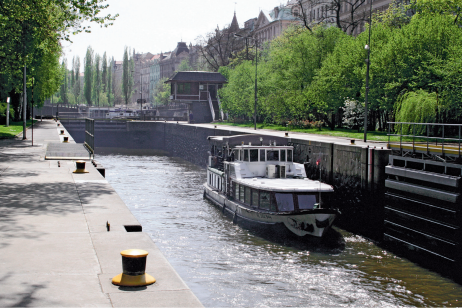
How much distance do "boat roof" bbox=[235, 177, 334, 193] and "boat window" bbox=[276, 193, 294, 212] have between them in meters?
0.35

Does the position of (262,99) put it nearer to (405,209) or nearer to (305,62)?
(305,62)

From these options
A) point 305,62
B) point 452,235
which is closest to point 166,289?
point 452,235

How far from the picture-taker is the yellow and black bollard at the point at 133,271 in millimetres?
9125

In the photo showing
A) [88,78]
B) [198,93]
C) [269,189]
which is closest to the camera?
[269,189]

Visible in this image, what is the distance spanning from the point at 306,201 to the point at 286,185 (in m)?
1.50

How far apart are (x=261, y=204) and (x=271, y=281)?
726 centimetres

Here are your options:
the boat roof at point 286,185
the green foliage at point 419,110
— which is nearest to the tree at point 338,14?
the green foliage at point 419,110

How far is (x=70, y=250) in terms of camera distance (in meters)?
11.6

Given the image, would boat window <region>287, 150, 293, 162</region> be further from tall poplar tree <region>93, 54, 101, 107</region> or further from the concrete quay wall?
tall poplar tree <region>93, 54, 101, 107</region>

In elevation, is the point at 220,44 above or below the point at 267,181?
above

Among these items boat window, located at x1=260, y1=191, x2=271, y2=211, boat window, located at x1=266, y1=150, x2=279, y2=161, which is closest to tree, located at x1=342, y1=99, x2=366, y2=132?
boat window, located at x1=266, y1=150, x2=279, y2=161

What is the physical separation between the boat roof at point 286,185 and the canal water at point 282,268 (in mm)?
2083

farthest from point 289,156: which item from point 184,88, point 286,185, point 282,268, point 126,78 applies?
point 126,78

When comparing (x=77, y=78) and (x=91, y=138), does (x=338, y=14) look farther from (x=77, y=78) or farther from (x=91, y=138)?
(x=77, y=78)
